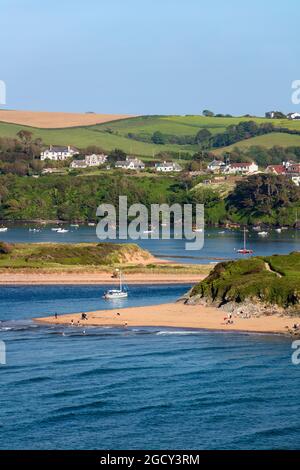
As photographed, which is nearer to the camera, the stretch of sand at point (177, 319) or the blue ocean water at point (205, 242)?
the stretch of sand at point (177, 319)

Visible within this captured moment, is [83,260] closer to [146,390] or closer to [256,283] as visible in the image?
[256,283]

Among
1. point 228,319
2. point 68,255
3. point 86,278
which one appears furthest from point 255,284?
point 68,255

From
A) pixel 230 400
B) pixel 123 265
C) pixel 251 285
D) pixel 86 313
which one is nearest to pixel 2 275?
pixel 123 265

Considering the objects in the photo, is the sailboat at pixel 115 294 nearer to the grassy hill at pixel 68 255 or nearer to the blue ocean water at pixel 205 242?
the grassy hill at pixel 68 255

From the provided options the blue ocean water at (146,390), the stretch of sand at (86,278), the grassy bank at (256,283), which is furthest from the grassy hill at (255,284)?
the stretch of sand at (86,278)
